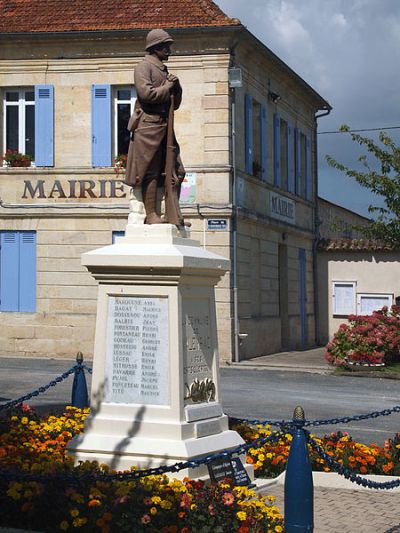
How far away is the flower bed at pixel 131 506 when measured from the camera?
656 cm

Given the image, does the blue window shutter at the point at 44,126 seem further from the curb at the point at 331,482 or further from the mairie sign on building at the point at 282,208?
the curb at the point at 331,482

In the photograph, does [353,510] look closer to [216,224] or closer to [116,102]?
[216,224]

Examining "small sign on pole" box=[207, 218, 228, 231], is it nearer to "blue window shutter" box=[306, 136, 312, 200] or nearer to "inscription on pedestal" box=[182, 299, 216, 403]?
"blue window shutter" box=[306, 136, 312, 200]

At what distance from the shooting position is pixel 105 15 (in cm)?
2384

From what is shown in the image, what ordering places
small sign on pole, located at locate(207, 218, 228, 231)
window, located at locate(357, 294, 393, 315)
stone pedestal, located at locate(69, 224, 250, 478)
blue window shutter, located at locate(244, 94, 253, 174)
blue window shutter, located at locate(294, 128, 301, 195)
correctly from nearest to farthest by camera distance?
1. stone pedestal, located at locate(69, 224, 250, 478)
2. small sign on pole, located at locate(207, 218, 228, 231)
3. blue window shutter, located at locate(244, 94, 253, 174)
4. window, located at locate(357, 294, 393, 315)
5. blue window shutter, located at locate(294, 128, 301, 195)

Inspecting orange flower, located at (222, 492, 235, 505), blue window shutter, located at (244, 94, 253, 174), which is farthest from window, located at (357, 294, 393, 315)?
orange flower, located at (222, 492, 235, 505)

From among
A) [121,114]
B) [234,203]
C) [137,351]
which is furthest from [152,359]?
[121,114]

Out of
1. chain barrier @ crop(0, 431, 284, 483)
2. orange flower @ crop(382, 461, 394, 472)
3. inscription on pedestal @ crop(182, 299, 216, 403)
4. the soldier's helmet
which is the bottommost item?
orange flower @ crop(382, 461, 394, 472)

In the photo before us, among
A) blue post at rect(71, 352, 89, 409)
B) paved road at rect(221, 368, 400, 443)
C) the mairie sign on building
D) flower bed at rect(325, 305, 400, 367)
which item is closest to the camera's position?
blue post at rect(71, 352, 89, 409)

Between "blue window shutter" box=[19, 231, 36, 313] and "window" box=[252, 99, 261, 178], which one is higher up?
"window" box=[252, 99, 261, 178]

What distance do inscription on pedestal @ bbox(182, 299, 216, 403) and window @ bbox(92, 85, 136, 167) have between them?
15.1 m

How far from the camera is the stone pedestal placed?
8.00 metres

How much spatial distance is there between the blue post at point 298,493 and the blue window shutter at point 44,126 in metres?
17.6

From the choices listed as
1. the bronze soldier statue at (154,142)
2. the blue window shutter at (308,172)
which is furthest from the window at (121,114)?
the bronze soldier statue at (154,142)
